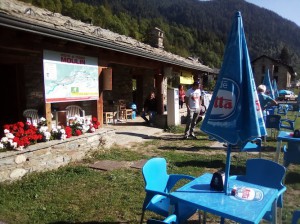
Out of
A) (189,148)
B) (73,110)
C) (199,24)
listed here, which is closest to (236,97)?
(189,148)

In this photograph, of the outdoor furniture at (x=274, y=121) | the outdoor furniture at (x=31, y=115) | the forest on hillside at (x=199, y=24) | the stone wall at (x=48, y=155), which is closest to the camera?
the stone wall at (x=48, y=155)

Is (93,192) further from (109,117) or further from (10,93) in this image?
(109,117)

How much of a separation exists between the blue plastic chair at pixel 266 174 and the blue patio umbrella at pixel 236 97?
0.78 metres

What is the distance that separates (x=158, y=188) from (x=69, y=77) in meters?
4.24

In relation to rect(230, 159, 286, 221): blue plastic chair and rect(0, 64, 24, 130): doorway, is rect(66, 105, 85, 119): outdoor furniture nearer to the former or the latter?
rect(0, 64, 24, 130): doorway

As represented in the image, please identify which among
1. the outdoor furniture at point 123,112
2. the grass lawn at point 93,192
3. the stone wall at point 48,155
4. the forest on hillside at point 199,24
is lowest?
the grass lawn at point 93,192

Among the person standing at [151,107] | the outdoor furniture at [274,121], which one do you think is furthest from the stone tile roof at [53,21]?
the outdoor furniture at [274,121]

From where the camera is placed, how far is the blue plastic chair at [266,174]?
3020 millimetres

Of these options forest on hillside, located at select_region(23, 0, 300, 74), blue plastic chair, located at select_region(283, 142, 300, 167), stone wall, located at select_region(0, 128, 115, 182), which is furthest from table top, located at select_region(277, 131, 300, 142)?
forest on hillside, located at select_region(23, 0, 300, 74)

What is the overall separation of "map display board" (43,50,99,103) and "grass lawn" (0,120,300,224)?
1.56m

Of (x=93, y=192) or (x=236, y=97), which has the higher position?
(x=236, y=97)

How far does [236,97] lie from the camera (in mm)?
2455

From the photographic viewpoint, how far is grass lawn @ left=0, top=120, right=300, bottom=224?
3.66 metres

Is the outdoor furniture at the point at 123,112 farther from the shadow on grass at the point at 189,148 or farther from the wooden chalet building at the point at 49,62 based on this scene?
the shadow on grass at the point at 189,148
